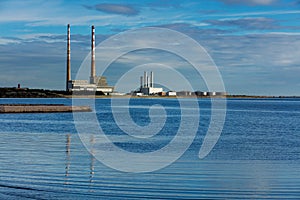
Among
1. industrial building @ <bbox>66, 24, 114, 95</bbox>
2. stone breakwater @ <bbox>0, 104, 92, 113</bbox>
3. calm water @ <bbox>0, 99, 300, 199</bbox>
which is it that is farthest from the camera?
industrial building @ <bbox>66, 24, 114, 95</bbox>

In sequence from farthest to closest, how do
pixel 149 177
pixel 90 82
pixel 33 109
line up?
pixel 90 82 → pixel 33 109 → pixel 149 177

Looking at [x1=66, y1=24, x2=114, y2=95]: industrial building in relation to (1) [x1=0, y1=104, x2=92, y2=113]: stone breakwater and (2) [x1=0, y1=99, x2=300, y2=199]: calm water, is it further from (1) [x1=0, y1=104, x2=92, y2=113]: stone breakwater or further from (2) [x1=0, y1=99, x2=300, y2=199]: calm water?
(2) [x1=0, y1=99, x2=300, y2=199]: calm water

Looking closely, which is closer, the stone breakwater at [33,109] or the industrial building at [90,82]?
the stone breakwater at [33,109]

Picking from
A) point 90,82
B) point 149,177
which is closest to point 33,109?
point 149,177

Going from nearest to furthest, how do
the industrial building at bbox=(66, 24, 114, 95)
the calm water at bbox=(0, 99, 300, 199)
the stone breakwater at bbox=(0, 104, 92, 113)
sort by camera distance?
1. the calm water at bbox=(0, 99, 300, 199)
2. the stone breakwater at bbox=(0, 104, 92, 113)
3. the industrial building at bbox=(66, 24, 114, 95)

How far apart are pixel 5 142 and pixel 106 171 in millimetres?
13653

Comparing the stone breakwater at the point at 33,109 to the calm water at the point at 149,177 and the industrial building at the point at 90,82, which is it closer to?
the calm water at the point at 149,177

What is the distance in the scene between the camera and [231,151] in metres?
29.9

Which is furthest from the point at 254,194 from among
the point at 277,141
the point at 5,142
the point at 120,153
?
the point at 277,141

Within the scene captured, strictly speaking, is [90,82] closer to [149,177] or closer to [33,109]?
[33,109]

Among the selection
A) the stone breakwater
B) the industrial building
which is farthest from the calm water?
the industrial building

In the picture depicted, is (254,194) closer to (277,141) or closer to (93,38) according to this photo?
(277,141)

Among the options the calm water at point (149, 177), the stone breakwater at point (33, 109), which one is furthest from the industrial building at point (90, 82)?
the calm water at point (149, 177)

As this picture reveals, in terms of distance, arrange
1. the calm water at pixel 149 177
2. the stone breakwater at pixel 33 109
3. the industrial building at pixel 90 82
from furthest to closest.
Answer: the industrial building at pixel 90 82 < the stone breakwater at pixel 33 109 < the calm water at pixel 149 177
